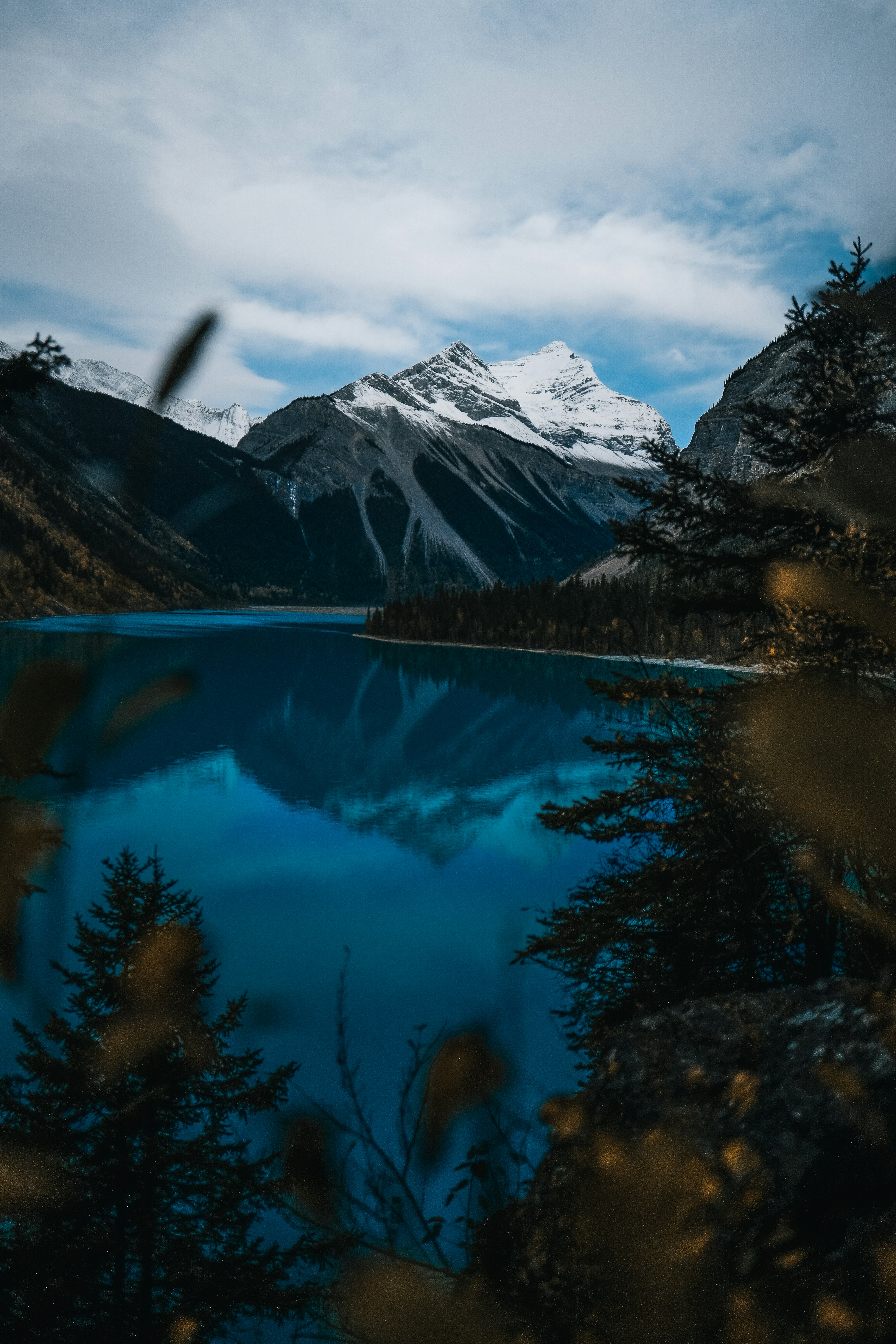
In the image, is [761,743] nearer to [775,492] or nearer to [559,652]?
[775,492]

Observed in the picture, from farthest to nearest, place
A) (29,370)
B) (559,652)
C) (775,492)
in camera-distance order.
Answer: (559,652) < (775,492) < (29,370)

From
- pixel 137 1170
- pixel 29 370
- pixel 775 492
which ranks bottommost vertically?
pixel 137 1170

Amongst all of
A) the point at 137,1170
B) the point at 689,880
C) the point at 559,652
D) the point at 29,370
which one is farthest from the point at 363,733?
the point at 559,652

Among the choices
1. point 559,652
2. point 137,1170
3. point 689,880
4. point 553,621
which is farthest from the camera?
point 553,621

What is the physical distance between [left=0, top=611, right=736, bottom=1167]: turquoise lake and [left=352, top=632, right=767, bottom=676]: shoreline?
→ 5002 cm

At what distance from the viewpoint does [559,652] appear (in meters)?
146

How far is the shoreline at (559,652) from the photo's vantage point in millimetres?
121000

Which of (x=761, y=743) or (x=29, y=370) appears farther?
(x=761, y=743)

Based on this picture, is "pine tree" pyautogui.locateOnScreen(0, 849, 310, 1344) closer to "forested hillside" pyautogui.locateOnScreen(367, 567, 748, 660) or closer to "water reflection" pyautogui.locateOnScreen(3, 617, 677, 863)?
"water reflection" pyautogui.locateOnScreen(3, 617, 677, 863)

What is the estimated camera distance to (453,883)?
29.2 meters

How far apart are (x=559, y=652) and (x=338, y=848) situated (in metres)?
115

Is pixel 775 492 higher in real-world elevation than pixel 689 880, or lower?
higher

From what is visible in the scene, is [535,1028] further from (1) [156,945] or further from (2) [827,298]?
(2) [827,298]

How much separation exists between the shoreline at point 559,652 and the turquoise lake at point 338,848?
164 feet
